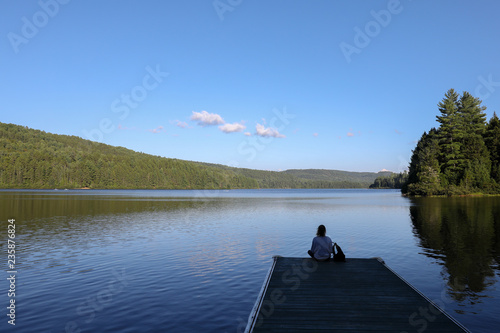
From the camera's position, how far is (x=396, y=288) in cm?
1219

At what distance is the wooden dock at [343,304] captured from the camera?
28.4 feet

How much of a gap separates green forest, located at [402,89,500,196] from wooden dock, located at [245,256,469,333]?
3950 inches

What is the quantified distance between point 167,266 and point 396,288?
38.8ft

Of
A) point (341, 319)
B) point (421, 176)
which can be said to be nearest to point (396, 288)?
point (341, 319)

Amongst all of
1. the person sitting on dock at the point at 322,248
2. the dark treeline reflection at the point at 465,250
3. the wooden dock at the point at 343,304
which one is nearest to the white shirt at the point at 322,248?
the person sitting on dock at the point at 322,248

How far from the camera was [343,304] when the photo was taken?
33.8 ft

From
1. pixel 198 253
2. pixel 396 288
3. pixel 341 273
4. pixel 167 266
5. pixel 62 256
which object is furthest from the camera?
pixel 198 253

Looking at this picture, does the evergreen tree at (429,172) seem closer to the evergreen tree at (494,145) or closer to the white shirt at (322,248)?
the evergreen tree at (494,145)

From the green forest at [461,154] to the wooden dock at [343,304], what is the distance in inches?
3950

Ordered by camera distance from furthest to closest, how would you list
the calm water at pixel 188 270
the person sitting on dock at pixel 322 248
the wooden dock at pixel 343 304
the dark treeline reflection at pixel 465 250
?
the person sitting on dock at pixel 322 248
the dark treeline reflection at pixel 465 250
the calm water at pixel 188 270
the wooden dock at pixel 343 304

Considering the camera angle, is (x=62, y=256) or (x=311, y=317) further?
(x=62, y=256)

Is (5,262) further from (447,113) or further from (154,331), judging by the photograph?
(447,113)

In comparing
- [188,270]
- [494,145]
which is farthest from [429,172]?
[188,270]

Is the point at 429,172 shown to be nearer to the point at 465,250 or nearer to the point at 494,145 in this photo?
the point at 494,145
